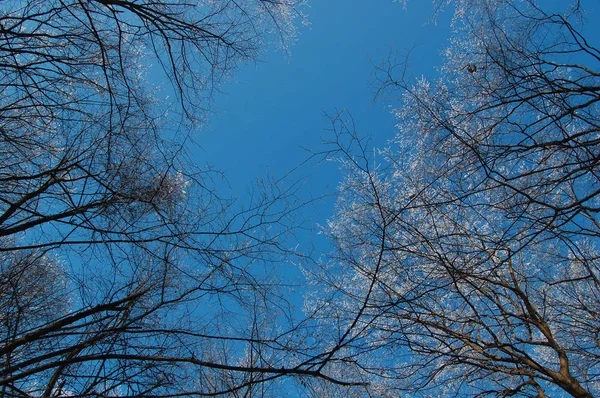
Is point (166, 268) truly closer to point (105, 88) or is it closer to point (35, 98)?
point (105, 88)

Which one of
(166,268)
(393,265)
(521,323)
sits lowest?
(521,323)

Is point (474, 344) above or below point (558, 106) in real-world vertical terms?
below

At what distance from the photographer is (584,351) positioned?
429 cm

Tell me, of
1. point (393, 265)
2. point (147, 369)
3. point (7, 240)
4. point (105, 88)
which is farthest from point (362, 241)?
point (7, 240)

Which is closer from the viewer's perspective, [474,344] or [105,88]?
[105,88]

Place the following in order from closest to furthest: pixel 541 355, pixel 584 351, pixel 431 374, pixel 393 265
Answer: pixel 431 374 → pixel 393 265 → pixel 584 351 → pixel 541 355

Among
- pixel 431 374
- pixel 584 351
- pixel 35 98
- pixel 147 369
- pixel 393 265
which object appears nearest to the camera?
pixel 147 369

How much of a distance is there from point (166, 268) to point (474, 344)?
313cm

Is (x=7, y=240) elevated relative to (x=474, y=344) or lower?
elevated

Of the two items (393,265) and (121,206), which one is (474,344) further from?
(121,206)

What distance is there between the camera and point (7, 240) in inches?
162

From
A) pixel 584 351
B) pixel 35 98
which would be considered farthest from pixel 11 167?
pixel 584 351

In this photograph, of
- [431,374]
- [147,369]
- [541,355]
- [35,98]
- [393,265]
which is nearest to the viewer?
[147,369]

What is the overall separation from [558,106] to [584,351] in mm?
3167
